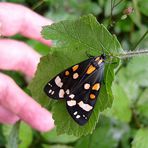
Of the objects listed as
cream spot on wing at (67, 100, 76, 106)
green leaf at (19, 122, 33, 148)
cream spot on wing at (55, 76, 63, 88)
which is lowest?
green leaf at (19, 122, 33, 148)

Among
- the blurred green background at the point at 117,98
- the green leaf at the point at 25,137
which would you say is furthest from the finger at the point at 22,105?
the green leaf at the point at 25,137

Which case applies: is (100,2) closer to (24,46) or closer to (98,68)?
(24,46)

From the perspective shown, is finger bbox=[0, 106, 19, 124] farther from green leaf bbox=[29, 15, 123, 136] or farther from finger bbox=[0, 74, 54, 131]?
green leaf bbox=[29, 15, 123, 136]

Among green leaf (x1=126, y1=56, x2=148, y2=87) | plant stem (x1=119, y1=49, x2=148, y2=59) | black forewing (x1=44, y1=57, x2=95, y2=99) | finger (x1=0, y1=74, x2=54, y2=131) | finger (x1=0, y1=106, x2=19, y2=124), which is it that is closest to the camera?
plant stem (x1=119, y1=49, x2=148, y2=59)

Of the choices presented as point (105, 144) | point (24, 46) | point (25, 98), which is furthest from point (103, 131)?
point (24, 46)

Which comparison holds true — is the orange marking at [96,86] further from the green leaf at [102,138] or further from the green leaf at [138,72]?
the green leaf at [138,72]

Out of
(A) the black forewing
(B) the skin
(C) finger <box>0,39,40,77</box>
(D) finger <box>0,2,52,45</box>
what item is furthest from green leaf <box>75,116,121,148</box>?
(A) the black forewing
